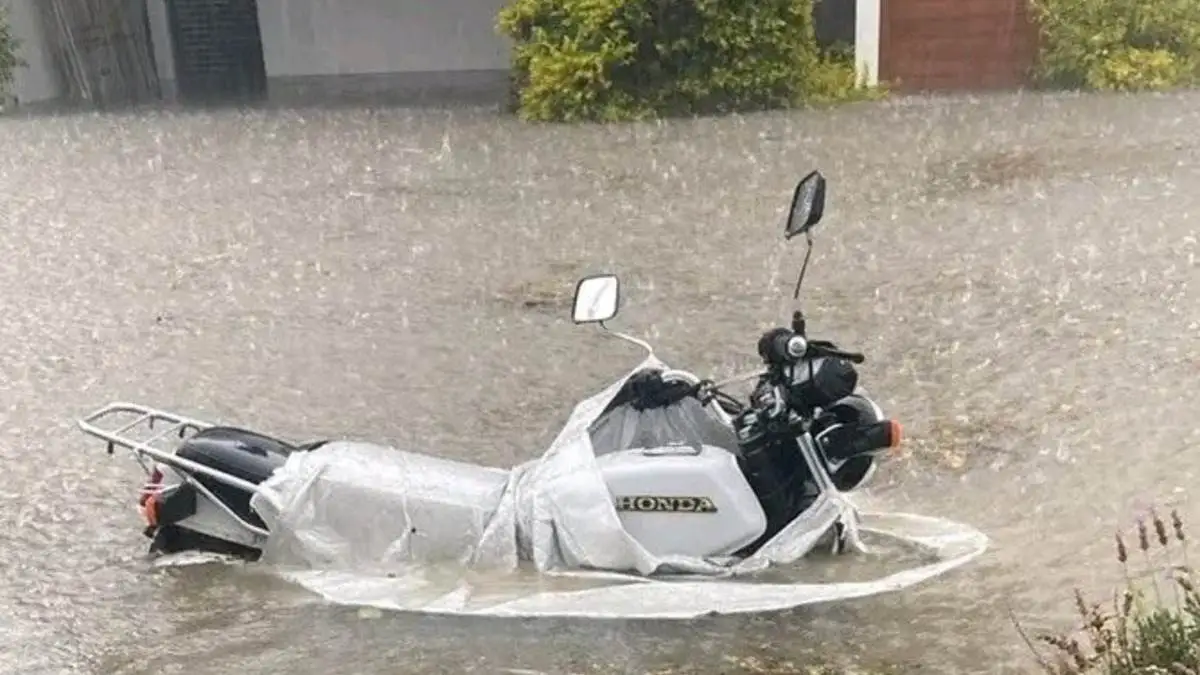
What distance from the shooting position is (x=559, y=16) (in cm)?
1705

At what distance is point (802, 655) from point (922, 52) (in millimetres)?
14770

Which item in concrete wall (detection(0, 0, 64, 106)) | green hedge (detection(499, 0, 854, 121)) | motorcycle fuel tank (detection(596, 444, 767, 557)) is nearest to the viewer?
motorcycle fuel tank (detection(596, 444, 767, 557))

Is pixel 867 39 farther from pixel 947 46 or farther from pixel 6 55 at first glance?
pixel 6 55

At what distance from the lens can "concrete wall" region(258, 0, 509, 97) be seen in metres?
22.6

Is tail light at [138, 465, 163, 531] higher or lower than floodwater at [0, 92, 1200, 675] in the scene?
higher

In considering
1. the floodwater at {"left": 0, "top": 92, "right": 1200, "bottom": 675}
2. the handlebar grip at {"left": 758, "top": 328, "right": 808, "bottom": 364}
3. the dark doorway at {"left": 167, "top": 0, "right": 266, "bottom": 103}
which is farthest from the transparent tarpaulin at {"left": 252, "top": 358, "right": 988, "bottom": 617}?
the dark doorway at {"left": 167, "top": 0, "right": 266, "bottom": 103}

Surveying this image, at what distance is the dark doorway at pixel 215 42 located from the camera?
979 inches

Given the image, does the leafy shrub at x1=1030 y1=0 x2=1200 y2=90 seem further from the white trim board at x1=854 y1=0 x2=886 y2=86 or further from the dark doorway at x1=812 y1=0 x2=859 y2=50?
the dark doorway at x1=812 y1=0 x2=859 y2=50

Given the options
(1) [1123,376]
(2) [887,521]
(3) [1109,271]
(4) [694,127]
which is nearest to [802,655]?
(2) [887,521]

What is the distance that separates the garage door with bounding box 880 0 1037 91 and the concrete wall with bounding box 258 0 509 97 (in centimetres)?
649

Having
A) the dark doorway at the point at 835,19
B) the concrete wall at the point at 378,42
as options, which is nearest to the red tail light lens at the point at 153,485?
the dark doorway at the point at 835,19

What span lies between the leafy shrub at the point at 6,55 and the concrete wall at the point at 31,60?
0.21 metres

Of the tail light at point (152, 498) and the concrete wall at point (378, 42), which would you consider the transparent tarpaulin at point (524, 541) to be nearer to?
the tail light at point (152, 498)

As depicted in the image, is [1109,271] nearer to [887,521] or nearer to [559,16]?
[887,521]
